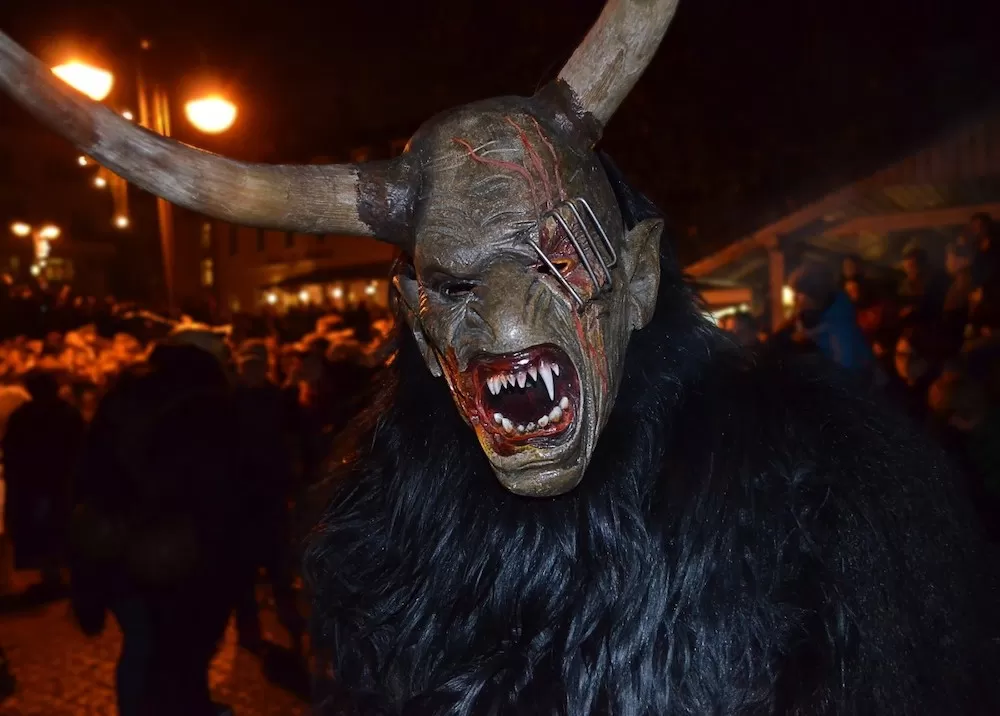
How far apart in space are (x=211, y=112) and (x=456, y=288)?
25.6 ft

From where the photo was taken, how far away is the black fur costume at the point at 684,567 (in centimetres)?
196

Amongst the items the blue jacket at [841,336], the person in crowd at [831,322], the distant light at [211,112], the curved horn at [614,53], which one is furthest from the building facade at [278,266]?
the curved horn at [614,53]

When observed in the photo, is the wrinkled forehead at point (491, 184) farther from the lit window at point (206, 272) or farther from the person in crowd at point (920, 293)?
the lit window at point (206, 272)

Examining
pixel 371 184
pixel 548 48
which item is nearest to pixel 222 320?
pixel 548 48

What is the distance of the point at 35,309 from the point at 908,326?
1905 cm

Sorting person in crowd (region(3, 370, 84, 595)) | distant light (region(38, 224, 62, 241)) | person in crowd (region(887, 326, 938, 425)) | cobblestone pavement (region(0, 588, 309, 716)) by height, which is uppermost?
distant light (region(38, 224, 62, 241))

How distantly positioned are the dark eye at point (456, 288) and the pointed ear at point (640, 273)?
0.38 m

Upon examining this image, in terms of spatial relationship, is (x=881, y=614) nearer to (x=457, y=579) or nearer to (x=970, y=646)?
(x=970, y=646)

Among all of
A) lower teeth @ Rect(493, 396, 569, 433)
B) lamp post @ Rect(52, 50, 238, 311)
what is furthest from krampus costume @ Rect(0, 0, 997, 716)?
lamp post @ Rect(52, 50, 238, 311)

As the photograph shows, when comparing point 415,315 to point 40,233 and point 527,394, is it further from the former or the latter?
point 40,233

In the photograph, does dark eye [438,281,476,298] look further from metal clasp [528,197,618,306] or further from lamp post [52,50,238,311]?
lamp post [52,50,238,311]

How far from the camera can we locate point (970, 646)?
2064 mm

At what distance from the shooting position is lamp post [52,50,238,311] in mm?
7590

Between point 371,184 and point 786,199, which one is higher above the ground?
point 786,199
